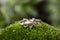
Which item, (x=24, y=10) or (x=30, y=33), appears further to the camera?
(x=24, y=10)

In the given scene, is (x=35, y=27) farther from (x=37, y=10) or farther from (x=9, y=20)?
(x=37, y=10)

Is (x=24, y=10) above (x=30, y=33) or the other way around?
above

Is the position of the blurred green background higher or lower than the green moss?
higher

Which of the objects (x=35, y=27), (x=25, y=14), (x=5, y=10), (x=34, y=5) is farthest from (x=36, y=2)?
(x=35, y=27)

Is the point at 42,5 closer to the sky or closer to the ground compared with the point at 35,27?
closer to the sky

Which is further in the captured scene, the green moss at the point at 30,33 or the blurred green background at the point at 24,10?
the blurred green background at the point at 24,10
